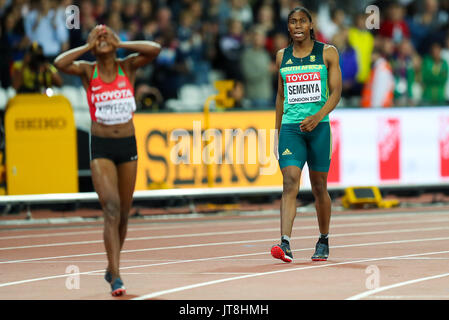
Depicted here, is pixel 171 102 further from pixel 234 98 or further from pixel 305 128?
pixel 305 128

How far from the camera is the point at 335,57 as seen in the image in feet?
34.1

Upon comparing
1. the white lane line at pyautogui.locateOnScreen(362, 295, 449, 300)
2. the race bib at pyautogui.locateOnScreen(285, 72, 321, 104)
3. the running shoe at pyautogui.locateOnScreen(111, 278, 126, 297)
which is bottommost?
the white lane line at pyautogui.locateOnScreen(362, 295, 449, 300)

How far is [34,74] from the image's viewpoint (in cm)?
1711

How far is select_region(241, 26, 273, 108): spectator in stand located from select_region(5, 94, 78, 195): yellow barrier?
4.40 m

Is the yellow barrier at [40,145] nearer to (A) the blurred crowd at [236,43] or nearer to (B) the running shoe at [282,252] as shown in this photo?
(A) the blurred crowd at [236,43]

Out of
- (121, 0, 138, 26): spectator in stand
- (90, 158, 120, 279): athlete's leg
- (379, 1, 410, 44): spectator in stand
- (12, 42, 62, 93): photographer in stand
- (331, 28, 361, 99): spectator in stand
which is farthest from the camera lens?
(379, 1, 410, 44): spectator in stand

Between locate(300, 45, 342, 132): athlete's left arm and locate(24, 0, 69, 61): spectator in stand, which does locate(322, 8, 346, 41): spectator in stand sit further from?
locate(300, 45, 342, 132): athlete's left arm

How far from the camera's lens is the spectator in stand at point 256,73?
1989cm

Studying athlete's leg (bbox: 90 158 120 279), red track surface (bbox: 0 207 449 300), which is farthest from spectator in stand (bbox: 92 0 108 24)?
athlete's leg (bbox: 90 158 120 279)

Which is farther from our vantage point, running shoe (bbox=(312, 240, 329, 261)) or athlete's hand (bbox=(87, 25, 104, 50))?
running shoe (bbox=(312, 240, 329, 261))

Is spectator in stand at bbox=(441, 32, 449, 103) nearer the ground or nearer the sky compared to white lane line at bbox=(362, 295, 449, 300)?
nearer the sky

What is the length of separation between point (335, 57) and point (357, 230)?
4139 millimetres

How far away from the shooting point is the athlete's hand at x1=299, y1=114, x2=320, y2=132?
10.1m
